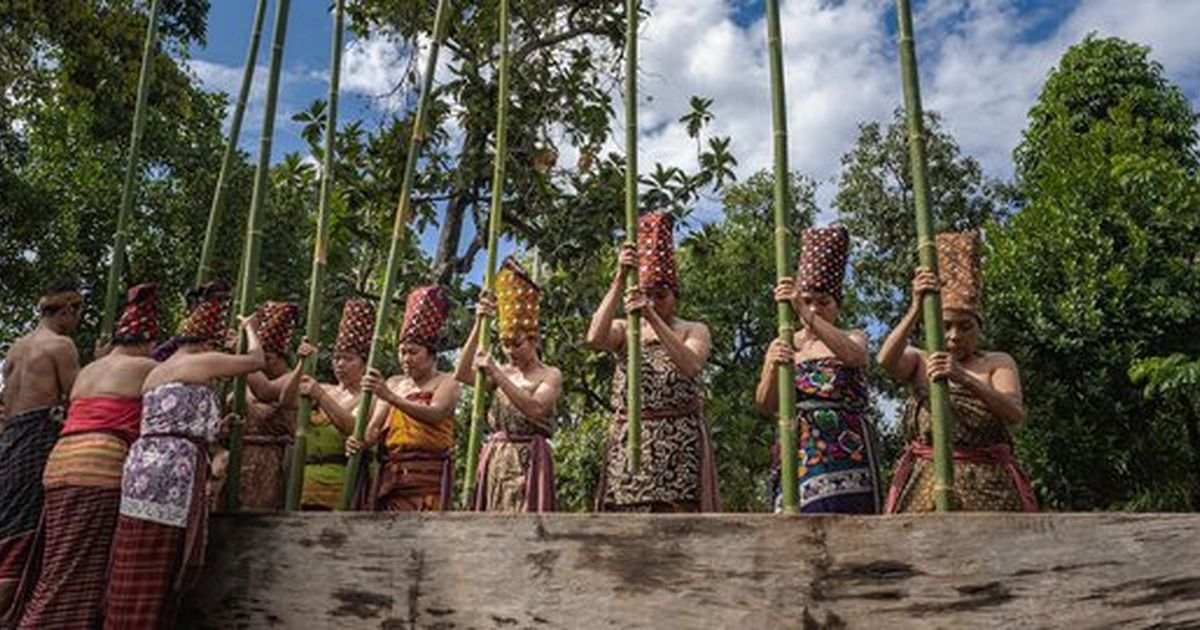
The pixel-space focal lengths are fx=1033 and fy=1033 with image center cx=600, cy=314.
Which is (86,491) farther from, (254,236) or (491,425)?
(491,425)

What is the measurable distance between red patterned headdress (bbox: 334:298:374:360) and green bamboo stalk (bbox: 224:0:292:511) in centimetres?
101

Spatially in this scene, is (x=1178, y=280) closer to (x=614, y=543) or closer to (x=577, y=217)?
(x=577, y=217)

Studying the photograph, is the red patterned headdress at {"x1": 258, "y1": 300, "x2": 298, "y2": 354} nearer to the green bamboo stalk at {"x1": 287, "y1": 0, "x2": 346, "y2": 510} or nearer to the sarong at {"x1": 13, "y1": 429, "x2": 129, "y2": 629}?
the green bamboo stalk at {"x1": 287, "y1": 0, "x2": 346, "y2": 510}

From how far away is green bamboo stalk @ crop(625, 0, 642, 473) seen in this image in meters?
3.29

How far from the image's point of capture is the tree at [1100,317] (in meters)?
12.3

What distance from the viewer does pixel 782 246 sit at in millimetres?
2865

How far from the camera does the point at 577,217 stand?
26.7 ft

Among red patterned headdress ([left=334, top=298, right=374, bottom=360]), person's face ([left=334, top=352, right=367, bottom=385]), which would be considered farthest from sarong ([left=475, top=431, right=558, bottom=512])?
red patterned headdress ([left=334, top=298, right=374, bottom=360])

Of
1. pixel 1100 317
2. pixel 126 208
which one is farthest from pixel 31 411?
pixel 1100 317

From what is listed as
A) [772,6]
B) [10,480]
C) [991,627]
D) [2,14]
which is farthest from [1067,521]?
[2,14]

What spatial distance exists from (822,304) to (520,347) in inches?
50.8

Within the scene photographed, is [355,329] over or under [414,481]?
over

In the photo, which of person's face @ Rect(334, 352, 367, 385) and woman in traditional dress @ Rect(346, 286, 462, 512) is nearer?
woman in traditional dress @ Rect(346, 286, 462, 512)

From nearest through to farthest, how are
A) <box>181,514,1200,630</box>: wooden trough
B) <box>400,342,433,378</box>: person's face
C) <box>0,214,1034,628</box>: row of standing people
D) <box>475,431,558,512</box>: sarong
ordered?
<box>181,514,1200,630</box>: wooden trough → <box>0,214,1034,628</box>: row of standing people → <box>475,431,558,512</box>: sarong → <box>400,342,433,378</box>: person's face
